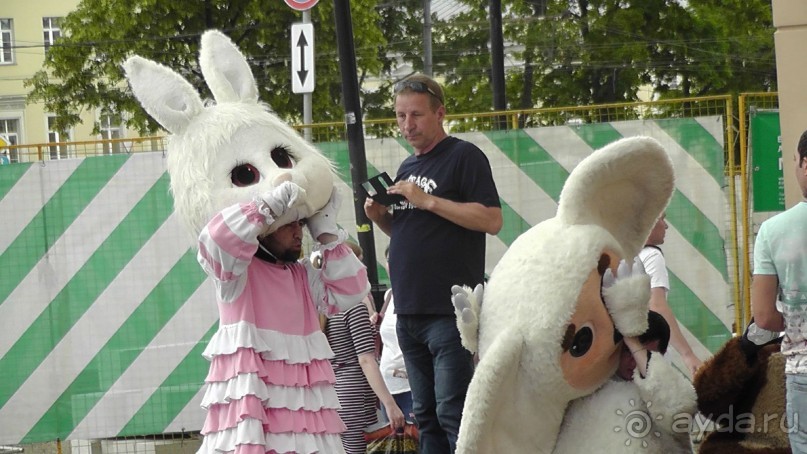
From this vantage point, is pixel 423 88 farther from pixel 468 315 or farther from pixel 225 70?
pixel 468 315

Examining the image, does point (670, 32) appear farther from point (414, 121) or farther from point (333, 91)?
point (414, 121)

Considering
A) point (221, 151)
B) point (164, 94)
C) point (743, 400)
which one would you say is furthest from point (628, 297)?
point (164, 94)

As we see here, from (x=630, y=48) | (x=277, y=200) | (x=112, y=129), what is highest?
(x=630, y=48)

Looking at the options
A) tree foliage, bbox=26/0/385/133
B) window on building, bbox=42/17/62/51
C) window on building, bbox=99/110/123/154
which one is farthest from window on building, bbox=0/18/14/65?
tree foliage, bbox=26/0/385/133

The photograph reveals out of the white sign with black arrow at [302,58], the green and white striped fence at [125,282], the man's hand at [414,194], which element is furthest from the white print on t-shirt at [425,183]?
the white sign with black arrow at [302,58]

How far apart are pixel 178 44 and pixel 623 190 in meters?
21.5

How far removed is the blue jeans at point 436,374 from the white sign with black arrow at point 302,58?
438 centimetres

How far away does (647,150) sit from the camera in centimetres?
409

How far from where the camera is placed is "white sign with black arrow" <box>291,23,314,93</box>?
957 cm

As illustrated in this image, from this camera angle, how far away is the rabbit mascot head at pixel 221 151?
493cm

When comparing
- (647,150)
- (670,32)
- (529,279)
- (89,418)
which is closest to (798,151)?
(647,150)

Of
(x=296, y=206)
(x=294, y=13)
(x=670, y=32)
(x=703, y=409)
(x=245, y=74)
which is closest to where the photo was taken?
(x=703, y=409)

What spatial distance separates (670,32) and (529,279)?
23.8 meters

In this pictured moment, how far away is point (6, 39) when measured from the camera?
1652 inches
